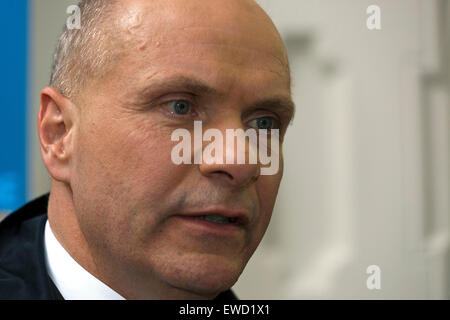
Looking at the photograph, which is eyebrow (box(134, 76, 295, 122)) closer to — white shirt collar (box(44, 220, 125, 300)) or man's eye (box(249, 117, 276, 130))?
man's eye (box(249, 117, 276, 130))

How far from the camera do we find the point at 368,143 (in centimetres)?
214

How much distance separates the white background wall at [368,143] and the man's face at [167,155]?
1.15m

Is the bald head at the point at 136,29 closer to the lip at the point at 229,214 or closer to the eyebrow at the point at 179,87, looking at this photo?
the eyebrow at the point at 179,87

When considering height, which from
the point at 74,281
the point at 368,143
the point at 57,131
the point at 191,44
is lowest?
the point at 74,281

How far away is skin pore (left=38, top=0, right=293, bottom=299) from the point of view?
916 mm

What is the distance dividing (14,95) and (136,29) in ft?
3.68

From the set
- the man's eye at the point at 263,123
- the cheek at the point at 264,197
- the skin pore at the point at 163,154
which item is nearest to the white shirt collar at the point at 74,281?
the skin pore at the point at 163,154

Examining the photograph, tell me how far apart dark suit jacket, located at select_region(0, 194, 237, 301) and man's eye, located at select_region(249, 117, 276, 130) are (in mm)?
468

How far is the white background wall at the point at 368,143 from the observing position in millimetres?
2102

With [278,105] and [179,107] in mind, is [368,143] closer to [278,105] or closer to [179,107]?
[278,105]

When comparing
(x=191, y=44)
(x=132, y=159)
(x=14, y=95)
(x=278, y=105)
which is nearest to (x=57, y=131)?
(x=132, y=159)

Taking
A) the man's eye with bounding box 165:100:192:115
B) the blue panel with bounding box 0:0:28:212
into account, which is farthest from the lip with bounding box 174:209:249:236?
the blue panel with bounding box 0:0:28:212

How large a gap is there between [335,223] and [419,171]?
374 mm
